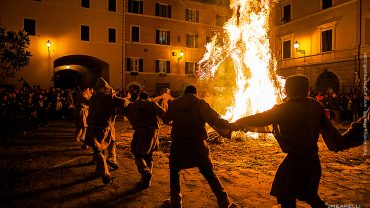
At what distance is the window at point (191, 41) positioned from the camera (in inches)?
1540

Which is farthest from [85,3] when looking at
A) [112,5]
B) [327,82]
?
[327,82]

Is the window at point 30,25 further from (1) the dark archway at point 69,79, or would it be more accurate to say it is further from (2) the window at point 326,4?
(2) the window at point 326,4

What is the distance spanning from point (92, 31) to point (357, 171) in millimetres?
29383

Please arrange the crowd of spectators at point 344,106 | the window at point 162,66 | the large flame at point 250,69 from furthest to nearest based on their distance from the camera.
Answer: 1. the window at point 162,66
2. the crowd of spectators at point 344,106
3. the large flame at point 250,69

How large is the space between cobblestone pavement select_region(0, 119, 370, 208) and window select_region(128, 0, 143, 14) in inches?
1065

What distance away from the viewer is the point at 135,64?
3609cm

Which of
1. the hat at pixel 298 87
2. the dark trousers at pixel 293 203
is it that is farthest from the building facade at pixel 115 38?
the dark trousers at pixel 293 203

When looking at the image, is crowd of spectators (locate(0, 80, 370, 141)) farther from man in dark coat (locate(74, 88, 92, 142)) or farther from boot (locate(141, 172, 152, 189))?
boot (locate(141, 172, 152, 189))

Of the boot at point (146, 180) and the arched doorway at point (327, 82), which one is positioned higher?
the arched doorway at point (327, 82)

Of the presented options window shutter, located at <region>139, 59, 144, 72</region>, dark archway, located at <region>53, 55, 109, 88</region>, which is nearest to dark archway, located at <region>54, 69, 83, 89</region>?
dark archway, located at <region>53, 55, 109, 88</region>

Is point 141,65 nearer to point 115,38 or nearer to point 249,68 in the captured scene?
point 115,38

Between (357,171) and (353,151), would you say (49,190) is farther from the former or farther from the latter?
(353,151)

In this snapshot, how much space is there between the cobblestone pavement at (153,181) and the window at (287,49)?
2340 centimetres

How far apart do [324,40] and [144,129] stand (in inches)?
1020
